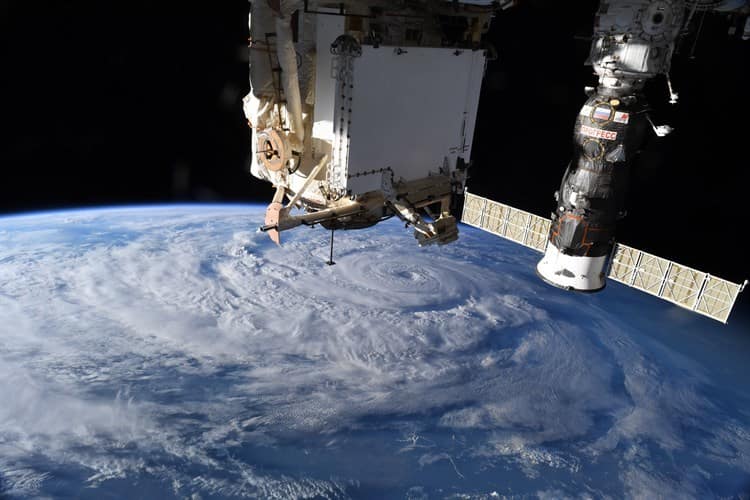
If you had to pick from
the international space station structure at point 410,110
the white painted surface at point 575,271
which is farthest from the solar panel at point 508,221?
the international space station structure at point 410,110

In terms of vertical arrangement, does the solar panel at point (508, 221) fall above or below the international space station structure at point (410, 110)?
below

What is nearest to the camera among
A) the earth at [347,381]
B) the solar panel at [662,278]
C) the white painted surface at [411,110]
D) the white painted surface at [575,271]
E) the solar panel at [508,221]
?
the white painted surface at [411,110]

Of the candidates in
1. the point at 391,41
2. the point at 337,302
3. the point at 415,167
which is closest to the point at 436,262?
the point at 337,302

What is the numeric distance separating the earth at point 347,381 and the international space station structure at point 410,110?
491cm

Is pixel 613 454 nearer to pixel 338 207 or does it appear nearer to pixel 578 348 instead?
pixel 578 348

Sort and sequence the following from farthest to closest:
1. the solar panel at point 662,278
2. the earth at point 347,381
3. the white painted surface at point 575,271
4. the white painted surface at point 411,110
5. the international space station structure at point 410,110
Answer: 1. the solar panel at point 662,278
2. the earth at point 347,381
3. the white painted surface at point 575,271
4. the white painted surface at point 411,110
5. the international space station structure at point 410,110

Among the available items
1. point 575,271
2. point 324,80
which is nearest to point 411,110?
point 324,80

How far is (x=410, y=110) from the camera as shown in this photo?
598cm

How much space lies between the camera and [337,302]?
14.5 metres

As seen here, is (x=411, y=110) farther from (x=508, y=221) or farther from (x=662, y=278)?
(x=662, y=278)

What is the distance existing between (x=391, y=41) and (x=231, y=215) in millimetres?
17638

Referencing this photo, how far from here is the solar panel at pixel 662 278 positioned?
984 centimetres

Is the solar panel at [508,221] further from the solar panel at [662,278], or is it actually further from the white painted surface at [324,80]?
the white painted surface at [324,80]

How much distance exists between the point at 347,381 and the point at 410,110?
290 inches
